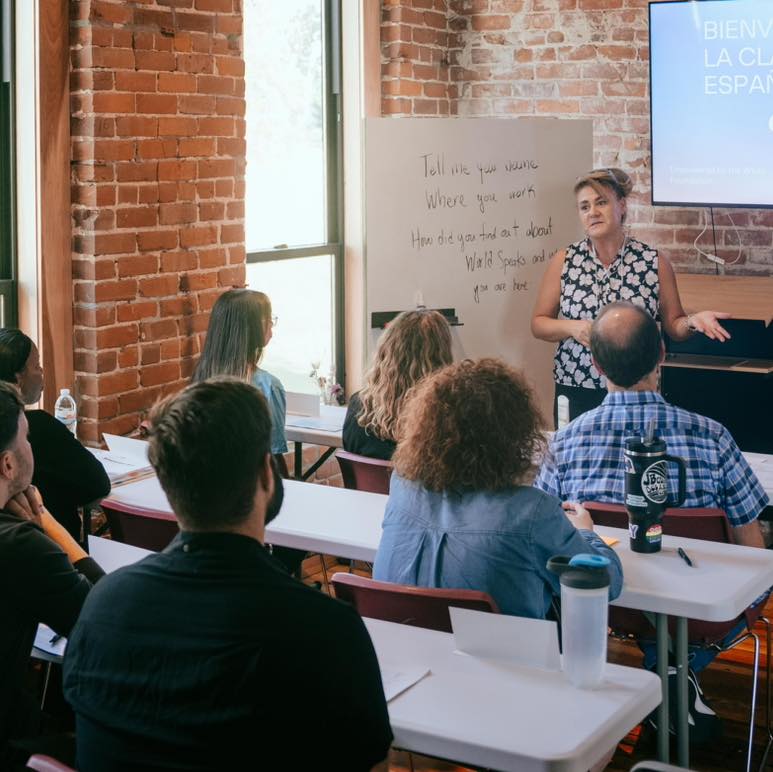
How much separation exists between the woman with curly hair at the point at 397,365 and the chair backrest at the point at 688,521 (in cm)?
80

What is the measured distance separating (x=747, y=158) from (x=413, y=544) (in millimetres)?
3661

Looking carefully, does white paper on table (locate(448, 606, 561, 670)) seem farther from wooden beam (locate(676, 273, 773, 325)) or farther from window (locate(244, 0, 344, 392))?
window (locate(244, 0, 344, 392))

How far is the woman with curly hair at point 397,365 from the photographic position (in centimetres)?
358

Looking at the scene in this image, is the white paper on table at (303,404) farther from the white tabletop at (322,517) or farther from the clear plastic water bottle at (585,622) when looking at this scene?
the clear plastic water bottle at (585,622)

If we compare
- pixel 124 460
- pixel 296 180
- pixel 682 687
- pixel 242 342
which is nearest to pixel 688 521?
pixel 682 687

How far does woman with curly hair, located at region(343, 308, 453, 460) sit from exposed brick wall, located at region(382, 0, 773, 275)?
261 centimetres

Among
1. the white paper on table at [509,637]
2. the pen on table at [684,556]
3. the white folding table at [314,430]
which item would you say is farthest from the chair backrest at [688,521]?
the white folding table at [314,430]

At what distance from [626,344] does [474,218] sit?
272cm

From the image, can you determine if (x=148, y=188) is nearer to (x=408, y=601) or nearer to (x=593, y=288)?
(x=593, y=288)

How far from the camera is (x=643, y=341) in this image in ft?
9.84

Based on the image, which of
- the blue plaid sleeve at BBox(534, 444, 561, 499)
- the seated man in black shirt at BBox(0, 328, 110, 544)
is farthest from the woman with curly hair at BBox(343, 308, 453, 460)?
the seated man in black shirt at BBox(0, 328, 110, 544)

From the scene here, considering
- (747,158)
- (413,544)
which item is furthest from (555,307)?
(413,544)

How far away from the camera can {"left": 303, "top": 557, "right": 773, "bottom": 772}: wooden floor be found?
3.24 metres

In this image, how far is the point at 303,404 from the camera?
4.67m
